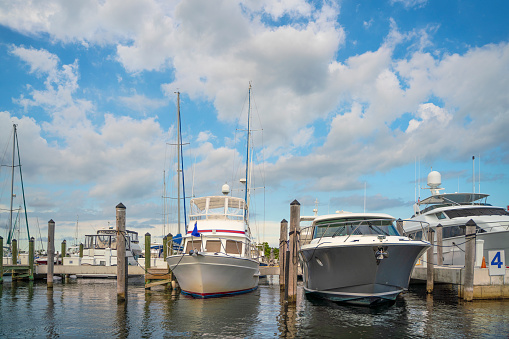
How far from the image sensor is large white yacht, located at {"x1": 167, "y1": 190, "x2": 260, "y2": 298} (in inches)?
652

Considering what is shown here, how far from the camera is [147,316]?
43.9ft

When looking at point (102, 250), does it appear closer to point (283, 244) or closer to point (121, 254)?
point (121, 254)

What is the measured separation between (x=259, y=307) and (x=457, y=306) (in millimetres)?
7058

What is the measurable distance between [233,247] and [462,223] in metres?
11.3

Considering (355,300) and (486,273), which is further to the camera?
(486,273)

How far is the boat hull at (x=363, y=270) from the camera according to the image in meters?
13.5

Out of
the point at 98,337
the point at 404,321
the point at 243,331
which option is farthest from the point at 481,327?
the point at 98,337

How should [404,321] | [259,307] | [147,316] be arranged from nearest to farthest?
[404,321] → [147,316] → [259,307]

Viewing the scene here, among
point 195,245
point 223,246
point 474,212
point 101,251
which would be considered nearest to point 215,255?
point 223,246

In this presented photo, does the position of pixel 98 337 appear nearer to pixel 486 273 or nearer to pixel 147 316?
pixel 147 316

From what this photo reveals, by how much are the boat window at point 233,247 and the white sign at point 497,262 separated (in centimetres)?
1008

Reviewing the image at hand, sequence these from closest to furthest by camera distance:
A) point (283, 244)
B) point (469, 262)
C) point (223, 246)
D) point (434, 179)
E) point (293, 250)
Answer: point (293, 250)
point (469, 262)
point (283, 244)
point (223, 246)
point (434, 179)

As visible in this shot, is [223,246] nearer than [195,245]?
Yes

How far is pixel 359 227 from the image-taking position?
15.1 m
